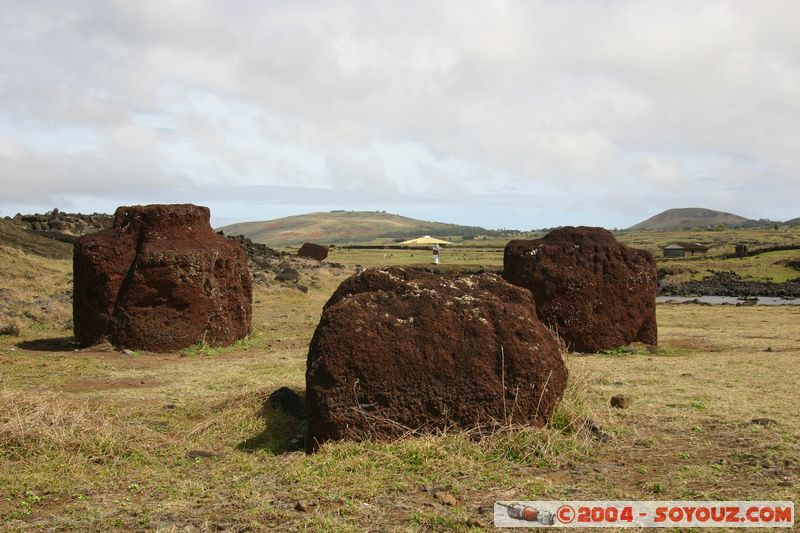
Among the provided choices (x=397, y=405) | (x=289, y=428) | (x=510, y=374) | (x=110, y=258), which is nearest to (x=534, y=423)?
(x=510, y=374)

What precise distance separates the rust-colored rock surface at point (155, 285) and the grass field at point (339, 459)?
2967 mm

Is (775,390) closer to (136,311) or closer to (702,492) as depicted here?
(702,492)

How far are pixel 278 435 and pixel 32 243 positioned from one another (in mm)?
23842

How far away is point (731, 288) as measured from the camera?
38469 mm

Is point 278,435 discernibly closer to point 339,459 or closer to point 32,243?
point 339,459

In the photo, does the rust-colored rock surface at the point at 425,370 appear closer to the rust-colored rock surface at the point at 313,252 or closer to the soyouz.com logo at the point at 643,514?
the soyouz.com logo at the point at 643,514

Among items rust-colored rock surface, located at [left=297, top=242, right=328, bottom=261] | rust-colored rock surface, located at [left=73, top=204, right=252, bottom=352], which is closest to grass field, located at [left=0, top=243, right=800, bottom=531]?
rust-colored rock surface, located at [left=73, top=204, right=252, bottom=352]

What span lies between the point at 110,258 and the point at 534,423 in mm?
9862

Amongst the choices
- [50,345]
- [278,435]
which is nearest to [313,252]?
[50,345]

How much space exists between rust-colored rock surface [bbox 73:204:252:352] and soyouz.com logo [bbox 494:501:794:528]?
9.99 m

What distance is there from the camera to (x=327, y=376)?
7355 mm

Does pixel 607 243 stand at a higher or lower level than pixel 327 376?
higher

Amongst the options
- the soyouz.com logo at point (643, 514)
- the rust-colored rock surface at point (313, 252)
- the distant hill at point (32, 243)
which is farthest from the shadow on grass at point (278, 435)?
the rust-colored rock surface at point (313, 252)

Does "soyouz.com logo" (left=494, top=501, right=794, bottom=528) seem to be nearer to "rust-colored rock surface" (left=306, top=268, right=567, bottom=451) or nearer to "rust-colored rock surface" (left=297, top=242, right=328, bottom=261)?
"rust-colored rock surface" (left=306, top=268, right=567, bottom=451)
